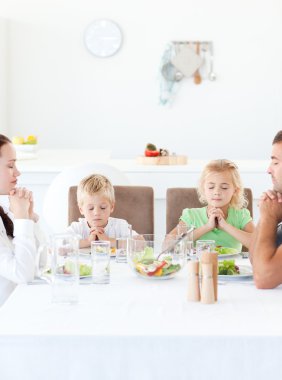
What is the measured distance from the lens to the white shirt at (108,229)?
9.58 feet

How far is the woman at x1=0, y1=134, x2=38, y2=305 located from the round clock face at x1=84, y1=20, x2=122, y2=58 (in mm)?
4893

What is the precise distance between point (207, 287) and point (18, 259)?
0.60 metres

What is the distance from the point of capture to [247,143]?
747cm

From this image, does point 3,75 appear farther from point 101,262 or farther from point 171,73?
point 101,262

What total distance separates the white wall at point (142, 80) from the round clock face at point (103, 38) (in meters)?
0.06

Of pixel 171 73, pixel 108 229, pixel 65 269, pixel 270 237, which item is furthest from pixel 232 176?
pixel 171 73

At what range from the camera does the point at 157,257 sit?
223 cm

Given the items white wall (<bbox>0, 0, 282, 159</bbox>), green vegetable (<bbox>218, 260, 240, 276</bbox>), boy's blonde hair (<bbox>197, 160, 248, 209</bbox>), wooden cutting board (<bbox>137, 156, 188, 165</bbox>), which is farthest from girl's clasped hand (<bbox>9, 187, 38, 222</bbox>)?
white wall (<bbox>0, 0, 282, 159</bbox>)

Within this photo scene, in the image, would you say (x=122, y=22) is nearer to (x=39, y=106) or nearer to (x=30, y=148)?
(x=39, y=106)

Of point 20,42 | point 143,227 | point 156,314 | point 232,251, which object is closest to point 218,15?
point 20,42

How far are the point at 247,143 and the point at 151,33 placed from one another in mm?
1419

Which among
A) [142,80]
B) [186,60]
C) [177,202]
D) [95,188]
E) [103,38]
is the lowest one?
[177,202]

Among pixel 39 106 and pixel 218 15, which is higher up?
pixel 218 15

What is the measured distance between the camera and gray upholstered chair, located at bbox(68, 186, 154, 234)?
3182 mm
